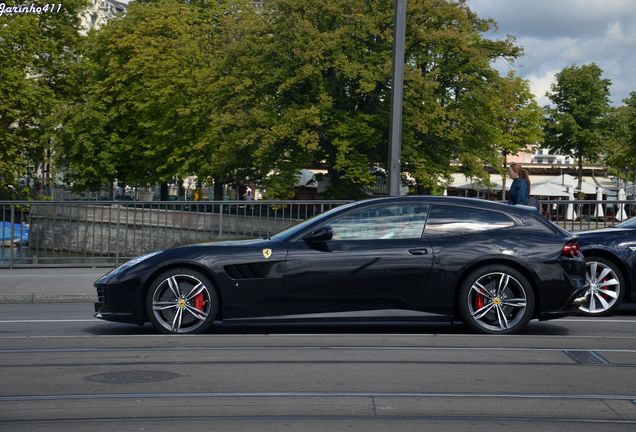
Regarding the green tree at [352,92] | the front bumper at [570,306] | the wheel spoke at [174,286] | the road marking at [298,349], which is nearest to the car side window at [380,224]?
the road marking at [298,349]

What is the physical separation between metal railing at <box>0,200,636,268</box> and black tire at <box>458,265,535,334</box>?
8.46 metres

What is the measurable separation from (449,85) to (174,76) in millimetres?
17087

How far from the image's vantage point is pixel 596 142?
71.2 m

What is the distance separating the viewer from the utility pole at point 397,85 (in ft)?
53.8

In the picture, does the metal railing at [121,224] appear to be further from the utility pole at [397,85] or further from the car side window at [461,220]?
the car side window at [461,220]

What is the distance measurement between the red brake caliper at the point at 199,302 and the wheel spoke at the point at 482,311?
2.68 metres

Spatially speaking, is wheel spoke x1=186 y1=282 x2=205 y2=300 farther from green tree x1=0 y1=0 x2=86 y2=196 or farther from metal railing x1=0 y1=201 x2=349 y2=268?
green tree x1=0 y1=0 x2=86 y2=196

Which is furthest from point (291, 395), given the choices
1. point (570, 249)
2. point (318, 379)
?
point (570, 249)

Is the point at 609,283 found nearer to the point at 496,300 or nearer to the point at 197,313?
the point at 496,300

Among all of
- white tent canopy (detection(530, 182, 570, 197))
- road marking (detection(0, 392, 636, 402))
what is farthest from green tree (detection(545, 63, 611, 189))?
road marking (detection(0, 392, 636, 402))

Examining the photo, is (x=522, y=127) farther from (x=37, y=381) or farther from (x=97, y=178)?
(x=37, y=381)

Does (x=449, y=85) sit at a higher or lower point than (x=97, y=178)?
higher

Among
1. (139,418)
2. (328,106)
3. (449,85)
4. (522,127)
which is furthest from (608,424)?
(522,127)

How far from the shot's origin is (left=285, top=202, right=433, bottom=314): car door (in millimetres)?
10555
